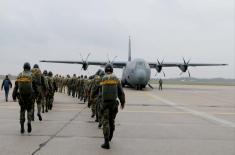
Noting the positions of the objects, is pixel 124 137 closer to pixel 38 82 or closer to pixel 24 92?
pixel 24 92

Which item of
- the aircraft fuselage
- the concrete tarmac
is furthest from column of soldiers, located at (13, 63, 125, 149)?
the aircraft fuselage

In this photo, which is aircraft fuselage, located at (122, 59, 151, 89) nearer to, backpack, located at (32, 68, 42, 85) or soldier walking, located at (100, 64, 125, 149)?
backpack, located at (32, 68, 42, 85)

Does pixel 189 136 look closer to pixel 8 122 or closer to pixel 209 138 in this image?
pixel 209 138

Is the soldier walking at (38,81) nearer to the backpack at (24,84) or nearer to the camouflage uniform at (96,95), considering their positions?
the camouflage uniform at (96,95)

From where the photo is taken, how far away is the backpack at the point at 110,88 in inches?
350

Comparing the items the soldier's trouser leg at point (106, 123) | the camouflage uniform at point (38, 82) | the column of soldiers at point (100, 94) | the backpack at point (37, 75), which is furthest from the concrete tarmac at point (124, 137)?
the backpack at point (37, 75)

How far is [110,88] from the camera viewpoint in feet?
29.3

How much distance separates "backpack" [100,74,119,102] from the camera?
8898 millimetres

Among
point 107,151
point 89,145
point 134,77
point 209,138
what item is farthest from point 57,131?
point 134,77

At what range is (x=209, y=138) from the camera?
1005 centimetres

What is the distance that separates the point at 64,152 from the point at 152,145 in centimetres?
201

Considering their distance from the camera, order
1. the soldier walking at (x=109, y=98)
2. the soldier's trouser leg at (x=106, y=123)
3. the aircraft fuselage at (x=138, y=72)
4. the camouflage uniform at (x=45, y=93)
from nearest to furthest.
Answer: the soldier's trouser leg at (x=106, y=123), the soldier walking at (x=109, y=98), the camouflage uniform at (x=45, y=93), the aircraft fuselage at (x=138, y=72)

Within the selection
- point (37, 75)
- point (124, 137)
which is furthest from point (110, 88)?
point (37, 75)

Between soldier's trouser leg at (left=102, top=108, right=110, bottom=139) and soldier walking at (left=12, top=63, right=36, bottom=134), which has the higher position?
soldier walking at (left=12, top=63, right=36, bottom=134)
